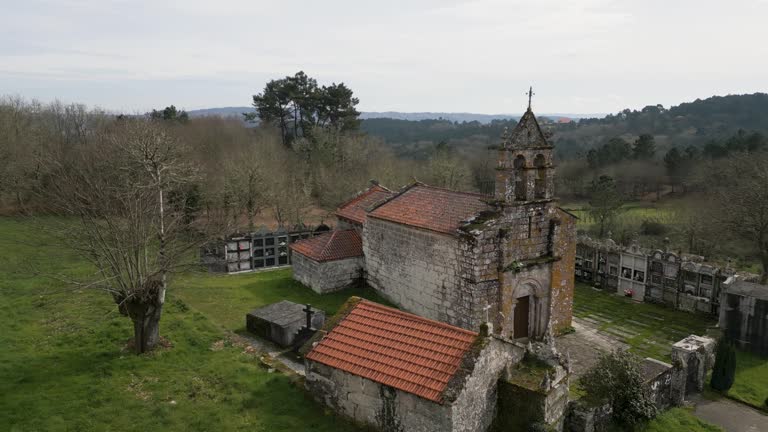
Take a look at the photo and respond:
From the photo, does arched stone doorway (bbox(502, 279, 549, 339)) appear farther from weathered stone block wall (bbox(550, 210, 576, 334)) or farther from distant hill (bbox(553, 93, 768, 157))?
distant hill (bbox(553, 93, 768, 157))

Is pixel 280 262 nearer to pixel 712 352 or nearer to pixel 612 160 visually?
pixel 712 352

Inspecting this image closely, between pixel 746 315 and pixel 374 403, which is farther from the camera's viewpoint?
pixel 746 315

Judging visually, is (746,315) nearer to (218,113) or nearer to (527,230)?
(527,230)

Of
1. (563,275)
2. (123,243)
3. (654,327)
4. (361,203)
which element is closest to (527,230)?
(563,275)

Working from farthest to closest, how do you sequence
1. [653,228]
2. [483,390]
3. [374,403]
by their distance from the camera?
[653,228] < [374,403] < [483,390]

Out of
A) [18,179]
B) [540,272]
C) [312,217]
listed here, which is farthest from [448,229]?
[18,179]

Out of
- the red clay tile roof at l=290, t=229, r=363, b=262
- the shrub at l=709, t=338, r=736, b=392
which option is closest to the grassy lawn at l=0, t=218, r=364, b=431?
the red clay tile roof at l=290, t=229, r=363, b=262
